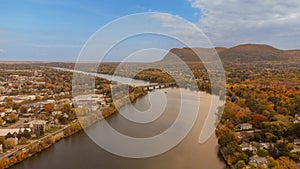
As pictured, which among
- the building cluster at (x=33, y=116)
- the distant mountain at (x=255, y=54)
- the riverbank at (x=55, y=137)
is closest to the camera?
the riverbank at (x=55, y=137)

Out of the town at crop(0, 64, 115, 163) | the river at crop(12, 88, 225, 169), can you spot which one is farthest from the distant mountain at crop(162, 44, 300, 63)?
the river at crop(12, 88, 225, 169)

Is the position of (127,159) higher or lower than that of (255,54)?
lower

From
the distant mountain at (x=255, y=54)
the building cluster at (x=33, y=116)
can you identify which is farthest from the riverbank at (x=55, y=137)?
Answer: the distant mountain at (x=255, y=54)

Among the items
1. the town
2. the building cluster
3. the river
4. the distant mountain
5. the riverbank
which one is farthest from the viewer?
the distant mountain

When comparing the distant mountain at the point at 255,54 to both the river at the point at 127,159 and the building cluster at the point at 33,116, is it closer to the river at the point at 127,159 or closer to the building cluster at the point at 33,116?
the building cluster at the point at 33,116

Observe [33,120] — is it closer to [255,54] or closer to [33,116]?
[33,116]

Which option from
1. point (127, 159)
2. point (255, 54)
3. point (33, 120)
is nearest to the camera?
point (127, 159)

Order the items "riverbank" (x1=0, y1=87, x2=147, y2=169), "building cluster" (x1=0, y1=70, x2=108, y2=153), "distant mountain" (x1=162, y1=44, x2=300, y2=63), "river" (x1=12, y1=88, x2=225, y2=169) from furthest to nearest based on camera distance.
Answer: "distant mountain" (x1=162, y1=44, x2=300, y2=63) → "building cluster" (x1=0, y1=70, x2=108, y2=153) → "riverbank" (x1=0, y1=87, x2=147, y2=169) → "river" (x1=12, y1=88, x2=225, y2=169)

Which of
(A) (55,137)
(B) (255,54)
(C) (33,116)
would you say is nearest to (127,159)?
(A) (55,137)

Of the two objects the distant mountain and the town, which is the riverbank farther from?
the distant mountain
